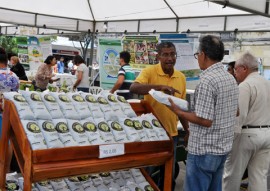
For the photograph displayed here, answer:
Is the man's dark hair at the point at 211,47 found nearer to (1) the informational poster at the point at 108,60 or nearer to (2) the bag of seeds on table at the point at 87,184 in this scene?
(2) the bag of seeds on table at the point at 87,184

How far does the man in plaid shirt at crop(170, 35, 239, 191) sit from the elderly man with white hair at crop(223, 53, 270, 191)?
3.09ft

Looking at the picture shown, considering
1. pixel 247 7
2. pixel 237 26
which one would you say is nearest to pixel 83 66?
pixel 237 26

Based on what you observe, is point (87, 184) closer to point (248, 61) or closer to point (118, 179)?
point (118, 179)

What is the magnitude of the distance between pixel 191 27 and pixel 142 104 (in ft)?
15.4

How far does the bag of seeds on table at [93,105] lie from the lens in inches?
84.2

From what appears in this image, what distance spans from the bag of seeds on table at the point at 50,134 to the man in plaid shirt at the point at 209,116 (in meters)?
0.81

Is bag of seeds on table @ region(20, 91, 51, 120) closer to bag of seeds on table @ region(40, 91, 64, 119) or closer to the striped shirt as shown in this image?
bag of seeds on table @ region(40, 91, 64, 119)

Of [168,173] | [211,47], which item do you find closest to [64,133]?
[168,173]

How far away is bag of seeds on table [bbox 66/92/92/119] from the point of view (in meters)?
2.07

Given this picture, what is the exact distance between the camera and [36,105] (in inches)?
76.7

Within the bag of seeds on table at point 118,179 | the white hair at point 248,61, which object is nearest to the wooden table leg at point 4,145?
the bag of seeds on table at point 118,179

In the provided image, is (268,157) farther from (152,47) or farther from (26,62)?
(26,62)

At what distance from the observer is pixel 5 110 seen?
6.48 ft

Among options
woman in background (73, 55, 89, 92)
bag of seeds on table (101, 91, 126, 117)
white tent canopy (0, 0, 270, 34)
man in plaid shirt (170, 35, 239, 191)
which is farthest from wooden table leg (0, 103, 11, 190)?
woman in background (73, 55, 89, 92)
